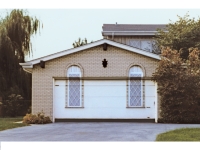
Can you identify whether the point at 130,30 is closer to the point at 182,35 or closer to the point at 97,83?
the point at 182,35

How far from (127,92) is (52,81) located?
10.1ft

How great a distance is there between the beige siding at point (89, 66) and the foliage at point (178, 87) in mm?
770

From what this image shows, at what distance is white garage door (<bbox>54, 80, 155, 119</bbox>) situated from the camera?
66.2 feet

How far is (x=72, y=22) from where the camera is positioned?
16.6m

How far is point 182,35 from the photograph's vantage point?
2295 cm

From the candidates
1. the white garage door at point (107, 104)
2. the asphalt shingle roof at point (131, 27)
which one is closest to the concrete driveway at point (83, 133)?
the white garage door at point (107, 104)

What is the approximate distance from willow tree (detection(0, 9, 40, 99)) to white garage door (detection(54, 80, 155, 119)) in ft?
16.8

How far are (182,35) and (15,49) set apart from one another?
8.06m

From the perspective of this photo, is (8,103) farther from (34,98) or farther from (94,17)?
(94,17)

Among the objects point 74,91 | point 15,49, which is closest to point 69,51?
point 74,91

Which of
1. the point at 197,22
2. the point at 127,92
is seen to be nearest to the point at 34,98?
the point at 127,92

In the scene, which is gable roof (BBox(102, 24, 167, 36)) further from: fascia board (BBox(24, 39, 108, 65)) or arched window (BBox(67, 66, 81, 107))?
arched window (BBox(67, 66, 81, 107))

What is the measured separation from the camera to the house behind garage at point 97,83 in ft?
66.2

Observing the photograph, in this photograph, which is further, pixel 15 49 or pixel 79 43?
pixel 15 49
